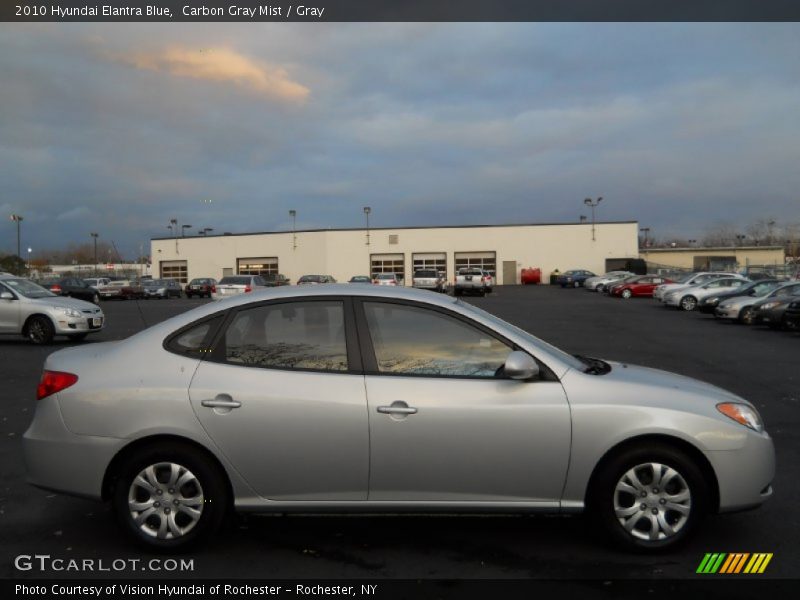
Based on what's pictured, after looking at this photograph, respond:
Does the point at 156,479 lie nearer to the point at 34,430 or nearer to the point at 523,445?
the point at 34,430

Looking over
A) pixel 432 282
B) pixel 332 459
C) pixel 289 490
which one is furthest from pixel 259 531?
pixel 432 282

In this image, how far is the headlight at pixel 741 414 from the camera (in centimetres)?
447

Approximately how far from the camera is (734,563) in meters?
4.21

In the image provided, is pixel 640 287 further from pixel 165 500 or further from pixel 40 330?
pixel 165 500

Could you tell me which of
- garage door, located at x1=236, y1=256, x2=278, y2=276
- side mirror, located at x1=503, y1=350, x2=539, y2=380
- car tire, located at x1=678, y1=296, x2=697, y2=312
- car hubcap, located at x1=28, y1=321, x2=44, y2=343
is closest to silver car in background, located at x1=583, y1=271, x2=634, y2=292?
car tire, located at x1=678, y1=296, x2=697, y2=312

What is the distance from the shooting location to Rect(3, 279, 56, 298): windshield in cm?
1670

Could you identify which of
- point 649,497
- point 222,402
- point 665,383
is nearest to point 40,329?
point 222,402

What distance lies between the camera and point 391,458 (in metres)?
4.25

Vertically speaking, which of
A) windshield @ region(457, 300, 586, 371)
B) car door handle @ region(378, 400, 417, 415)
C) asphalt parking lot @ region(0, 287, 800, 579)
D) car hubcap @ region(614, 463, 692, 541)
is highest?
windshield @ region(457, 300, 586, 371)

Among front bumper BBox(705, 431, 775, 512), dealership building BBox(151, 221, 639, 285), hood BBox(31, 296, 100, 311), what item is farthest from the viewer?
dealership building BBox(151, 221, 639, 285)

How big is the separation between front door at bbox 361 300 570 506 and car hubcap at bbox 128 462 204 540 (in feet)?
3.53

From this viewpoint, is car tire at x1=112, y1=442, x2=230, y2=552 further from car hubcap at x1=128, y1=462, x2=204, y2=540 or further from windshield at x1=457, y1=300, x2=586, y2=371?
windshield at x1=457, y1=300, x2=586, y2=371

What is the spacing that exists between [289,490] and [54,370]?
5.58 ft

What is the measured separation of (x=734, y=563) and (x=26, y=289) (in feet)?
54.8
